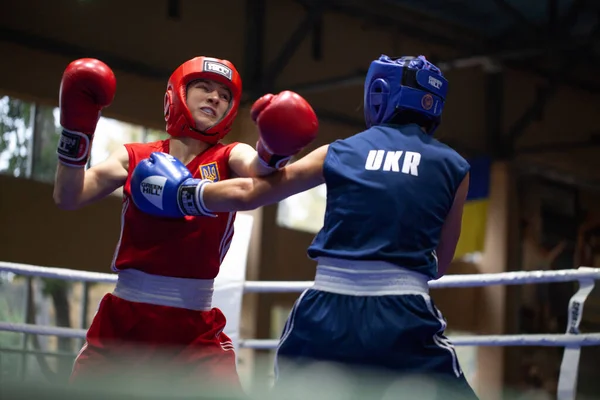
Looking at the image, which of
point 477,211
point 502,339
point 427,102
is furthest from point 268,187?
point 477,211

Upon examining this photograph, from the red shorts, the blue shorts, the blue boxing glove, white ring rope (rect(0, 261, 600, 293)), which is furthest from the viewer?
white ring rope (rect(0, 261, 600, 293))

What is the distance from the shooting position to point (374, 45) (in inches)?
354

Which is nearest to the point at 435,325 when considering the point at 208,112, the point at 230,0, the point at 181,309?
the point at 181,309

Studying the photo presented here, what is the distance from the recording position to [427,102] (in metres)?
1.86

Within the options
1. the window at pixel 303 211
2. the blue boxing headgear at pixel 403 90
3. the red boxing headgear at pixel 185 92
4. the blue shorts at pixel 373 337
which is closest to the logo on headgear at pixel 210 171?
the red boxing headgear at pixel 185 92

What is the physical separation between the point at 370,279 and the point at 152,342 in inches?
26.4

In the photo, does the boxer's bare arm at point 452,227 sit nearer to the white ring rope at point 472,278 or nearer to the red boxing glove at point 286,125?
the red boxing glove at point 286,125

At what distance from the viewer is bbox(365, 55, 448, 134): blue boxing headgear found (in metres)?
1.84

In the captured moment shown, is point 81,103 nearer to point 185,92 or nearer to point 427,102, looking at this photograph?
point 185,92

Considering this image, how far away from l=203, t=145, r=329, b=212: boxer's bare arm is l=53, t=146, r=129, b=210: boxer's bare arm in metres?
0.43

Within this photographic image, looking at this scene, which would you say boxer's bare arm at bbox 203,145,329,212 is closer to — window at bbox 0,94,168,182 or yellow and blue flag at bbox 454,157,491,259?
window at bbox 0,94,168,182

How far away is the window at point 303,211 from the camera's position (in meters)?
8.64

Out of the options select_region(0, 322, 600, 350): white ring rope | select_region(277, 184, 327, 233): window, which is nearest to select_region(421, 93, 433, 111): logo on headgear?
select_region(0, 322, 600, 350): white ring rope

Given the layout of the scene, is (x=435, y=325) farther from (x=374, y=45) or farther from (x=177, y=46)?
(x=374, y=45)
